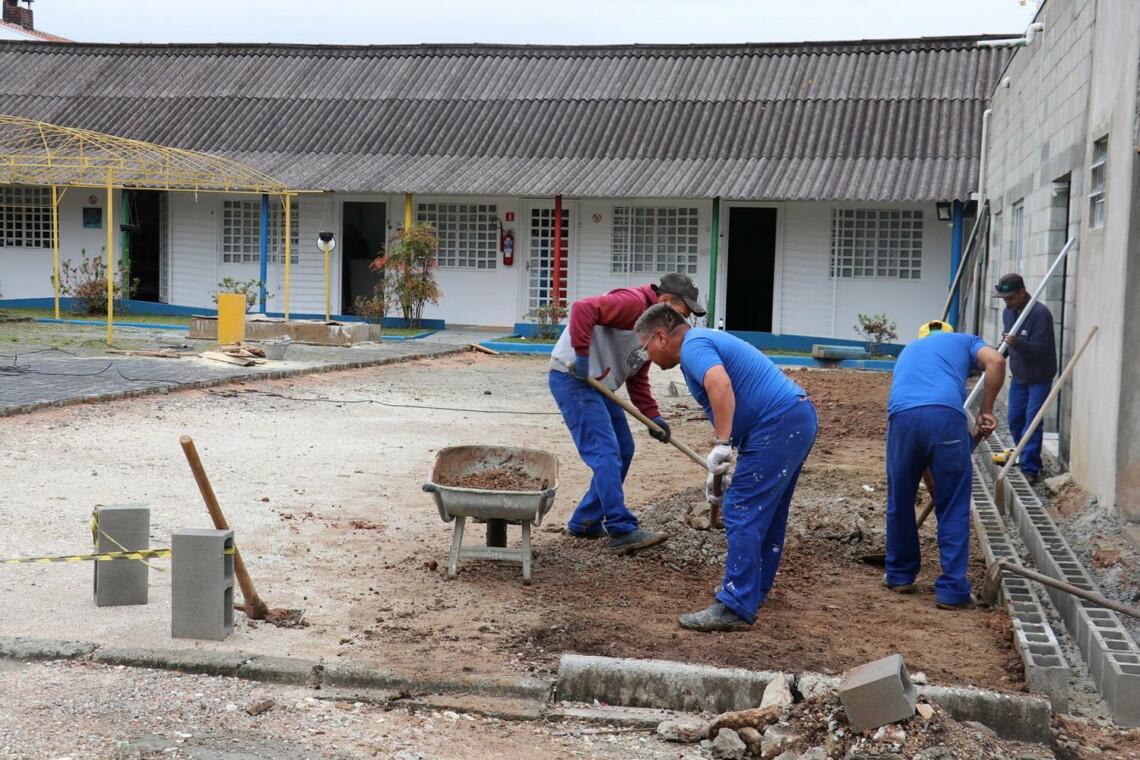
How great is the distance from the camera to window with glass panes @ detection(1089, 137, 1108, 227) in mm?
8797

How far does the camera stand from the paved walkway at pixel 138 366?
12461mm

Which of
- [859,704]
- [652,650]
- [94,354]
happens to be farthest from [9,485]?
[94,354]

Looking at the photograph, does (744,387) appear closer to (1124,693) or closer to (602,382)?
(602,382)

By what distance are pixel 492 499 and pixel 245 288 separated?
57.5ft

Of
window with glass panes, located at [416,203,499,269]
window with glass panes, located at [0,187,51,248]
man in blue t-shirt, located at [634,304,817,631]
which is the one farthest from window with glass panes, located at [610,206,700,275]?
man in blue t-shirt, located at [634,304,817,631]

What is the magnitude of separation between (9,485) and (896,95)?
18.6 metres

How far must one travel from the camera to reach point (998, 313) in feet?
50.7

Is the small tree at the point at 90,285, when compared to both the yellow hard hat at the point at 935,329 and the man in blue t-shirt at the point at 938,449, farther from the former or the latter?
the man in blue t-shirt at the point at 938,449

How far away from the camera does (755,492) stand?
5.72 meters

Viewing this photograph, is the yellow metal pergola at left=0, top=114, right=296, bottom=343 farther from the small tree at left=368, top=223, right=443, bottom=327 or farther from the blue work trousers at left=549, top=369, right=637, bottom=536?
the blue work trousers at left=549, top=369, right=637, bottom=536

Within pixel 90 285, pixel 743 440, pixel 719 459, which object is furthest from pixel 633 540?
pixel 90 285

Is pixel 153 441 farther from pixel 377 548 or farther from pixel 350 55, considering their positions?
pixel 350 55

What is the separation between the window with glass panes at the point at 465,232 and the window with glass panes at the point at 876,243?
6.43 meters

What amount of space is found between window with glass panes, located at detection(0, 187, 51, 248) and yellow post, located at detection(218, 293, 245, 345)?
1001 centimetres
